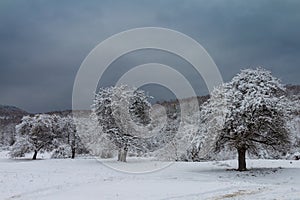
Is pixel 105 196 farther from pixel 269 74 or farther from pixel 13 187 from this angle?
pixel 269 74

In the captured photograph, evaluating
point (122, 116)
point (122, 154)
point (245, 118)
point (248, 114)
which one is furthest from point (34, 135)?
point (248, 114)

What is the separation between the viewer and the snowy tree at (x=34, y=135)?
49562mm

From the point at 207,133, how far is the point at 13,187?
46.5 ft

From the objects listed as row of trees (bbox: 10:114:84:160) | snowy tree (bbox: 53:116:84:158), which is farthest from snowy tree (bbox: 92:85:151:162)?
snowy tree (bbox: 53:116:84:158)

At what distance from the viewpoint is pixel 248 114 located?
82.8 ft

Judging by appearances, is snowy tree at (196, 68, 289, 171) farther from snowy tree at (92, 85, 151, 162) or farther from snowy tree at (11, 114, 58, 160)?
snowy tree at (11, 114, 58, 160)

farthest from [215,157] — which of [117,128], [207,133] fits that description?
[207,133]

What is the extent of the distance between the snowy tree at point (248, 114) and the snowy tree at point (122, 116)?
9680 mm

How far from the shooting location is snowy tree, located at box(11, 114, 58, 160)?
163ft

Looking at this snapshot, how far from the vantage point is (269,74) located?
27.0 meters

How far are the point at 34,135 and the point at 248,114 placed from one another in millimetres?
35043

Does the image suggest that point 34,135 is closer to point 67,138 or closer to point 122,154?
point 67,138

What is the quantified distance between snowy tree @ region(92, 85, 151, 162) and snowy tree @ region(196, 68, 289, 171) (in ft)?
31.8

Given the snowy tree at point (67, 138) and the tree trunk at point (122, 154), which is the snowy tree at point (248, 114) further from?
the snowy tree at point (67, 138)
